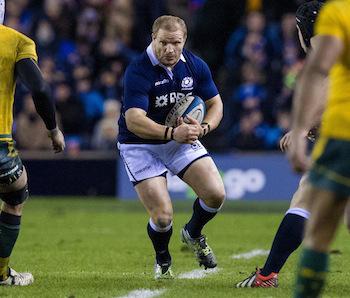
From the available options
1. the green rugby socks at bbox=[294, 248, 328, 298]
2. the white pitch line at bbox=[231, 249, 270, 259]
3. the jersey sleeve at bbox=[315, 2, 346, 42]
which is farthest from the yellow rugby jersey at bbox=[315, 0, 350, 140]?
the white pitch line at bbox=[231, 249, 270, 259]

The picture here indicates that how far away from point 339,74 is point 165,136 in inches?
114

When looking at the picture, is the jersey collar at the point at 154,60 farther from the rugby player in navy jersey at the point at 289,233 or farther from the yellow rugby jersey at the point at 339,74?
the yellow rugby jersey at the point at 339,74

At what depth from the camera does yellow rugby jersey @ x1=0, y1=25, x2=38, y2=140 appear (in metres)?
7.14

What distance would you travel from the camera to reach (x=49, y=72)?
19547 mm

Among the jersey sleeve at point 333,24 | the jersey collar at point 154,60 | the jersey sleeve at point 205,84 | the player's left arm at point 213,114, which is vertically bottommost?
the player's left arm at point 213,114

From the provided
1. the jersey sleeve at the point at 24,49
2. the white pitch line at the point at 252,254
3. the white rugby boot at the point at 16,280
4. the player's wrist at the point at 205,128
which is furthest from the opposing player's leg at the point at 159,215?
the white pitch line at the point at 252,254

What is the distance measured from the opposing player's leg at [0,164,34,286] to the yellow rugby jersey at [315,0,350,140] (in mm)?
2865

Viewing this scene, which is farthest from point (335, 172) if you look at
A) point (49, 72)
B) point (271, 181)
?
point (49, 72)

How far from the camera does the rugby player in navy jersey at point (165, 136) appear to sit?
8.07 m

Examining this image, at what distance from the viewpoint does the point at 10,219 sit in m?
7.55

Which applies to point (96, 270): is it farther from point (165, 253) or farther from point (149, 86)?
point (149, 86)

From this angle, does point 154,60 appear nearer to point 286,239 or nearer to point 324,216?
point 286,239

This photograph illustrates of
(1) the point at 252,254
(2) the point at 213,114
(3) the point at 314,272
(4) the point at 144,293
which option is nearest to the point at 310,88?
(3) the point at 314,272

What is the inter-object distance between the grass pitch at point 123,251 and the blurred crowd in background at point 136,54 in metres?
1.58
